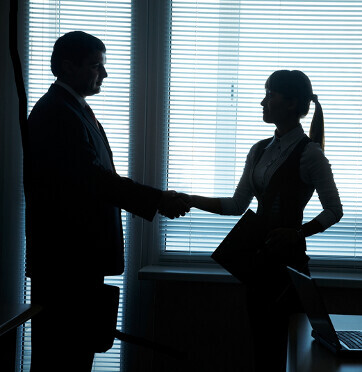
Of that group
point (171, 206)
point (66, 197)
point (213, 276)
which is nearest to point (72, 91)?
point (66, 197)

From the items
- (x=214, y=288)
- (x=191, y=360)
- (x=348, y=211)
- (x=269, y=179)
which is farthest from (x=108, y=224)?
(x=348, y=211)

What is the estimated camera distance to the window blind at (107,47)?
289 centimetres

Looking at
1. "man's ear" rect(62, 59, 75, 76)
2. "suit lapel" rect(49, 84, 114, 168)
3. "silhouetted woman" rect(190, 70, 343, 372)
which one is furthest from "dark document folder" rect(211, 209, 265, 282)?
"man's ear" rect(62, 59, 75, 76)

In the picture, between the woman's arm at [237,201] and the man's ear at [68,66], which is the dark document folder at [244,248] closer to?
the woman's arm at [237,201]

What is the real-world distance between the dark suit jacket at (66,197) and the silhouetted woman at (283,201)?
65 cm

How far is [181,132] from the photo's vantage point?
2.90 m

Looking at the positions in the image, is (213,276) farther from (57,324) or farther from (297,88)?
(297,88)

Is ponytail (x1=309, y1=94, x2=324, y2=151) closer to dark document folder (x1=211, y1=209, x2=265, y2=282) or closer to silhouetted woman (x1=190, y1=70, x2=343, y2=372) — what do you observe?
silhouetted woman (x1=190, y1=70, x2=343, y2=372)

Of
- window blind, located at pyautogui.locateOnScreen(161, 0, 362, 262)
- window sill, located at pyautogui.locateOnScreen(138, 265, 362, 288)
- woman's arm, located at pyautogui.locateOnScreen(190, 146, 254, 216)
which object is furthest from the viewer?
window blind, located at pyautogui.locateOnScreen(161, 0, 362, 262)

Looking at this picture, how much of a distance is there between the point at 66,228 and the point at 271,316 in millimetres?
899

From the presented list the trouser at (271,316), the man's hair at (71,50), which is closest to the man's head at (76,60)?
the man's hair at (71,50)

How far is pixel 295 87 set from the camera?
2.05m

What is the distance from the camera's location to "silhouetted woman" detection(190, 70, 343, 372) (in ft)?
6.21

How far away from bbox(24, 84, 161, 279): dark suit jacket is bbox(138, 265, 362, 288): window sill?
0.62m
